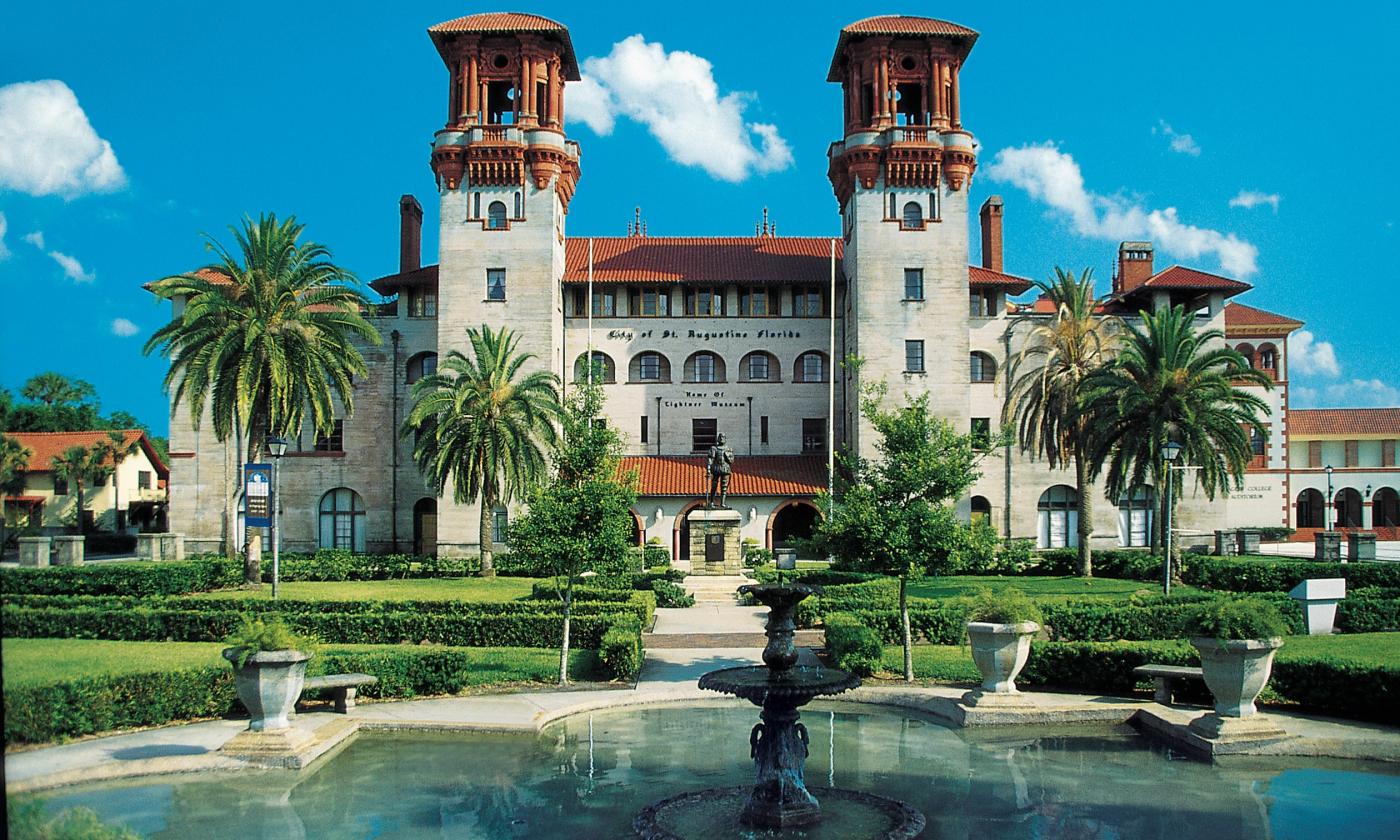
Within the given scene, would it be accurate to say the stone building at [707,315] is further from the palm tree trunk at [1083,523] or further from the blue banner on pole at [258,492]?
the blue banner on pole at [258,492]

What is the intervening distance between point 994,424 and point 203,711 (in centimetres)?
3860

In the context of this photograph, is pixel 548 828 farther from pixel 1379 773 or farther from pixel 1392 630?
pixel 1392 630

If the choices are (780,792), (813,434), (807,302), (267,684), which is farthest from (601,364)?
(780,792)

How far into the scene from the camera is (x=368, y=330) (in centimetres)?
3991

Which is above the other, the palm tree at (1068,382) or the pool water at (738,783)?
the palm tree at (1068,382)

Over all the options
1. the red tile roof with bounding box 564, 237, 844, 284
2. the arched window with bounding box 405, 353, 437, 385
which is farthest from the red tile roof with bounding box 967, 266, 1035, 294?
the arched window with bounding box 405, 353, 437, 385

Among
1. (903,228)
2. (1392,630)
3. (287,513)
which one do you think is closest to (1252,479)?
(903,228)

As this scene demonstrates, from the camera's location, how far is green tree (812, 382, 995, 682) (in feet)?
68.7

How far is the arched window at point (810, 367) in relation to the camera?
50.2m

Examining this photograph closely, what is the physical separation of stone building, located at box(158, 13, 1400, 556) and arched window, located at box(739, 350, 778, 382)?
100mm

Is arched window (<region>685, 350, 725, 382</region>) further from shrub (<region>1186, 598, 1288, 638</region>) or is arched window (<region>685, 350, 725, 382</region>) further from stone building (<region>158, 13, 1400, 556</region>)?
shrub (<region>1186, 598, 1288, 638</region>)

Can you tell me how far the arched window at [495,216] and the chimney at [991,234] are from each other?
945 inches

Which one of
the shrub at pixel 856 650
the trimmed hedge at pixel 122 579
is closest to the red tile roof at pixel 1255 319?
the shrub at pixel 856 650

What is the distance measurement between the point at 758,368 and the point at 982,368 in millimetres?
10607
